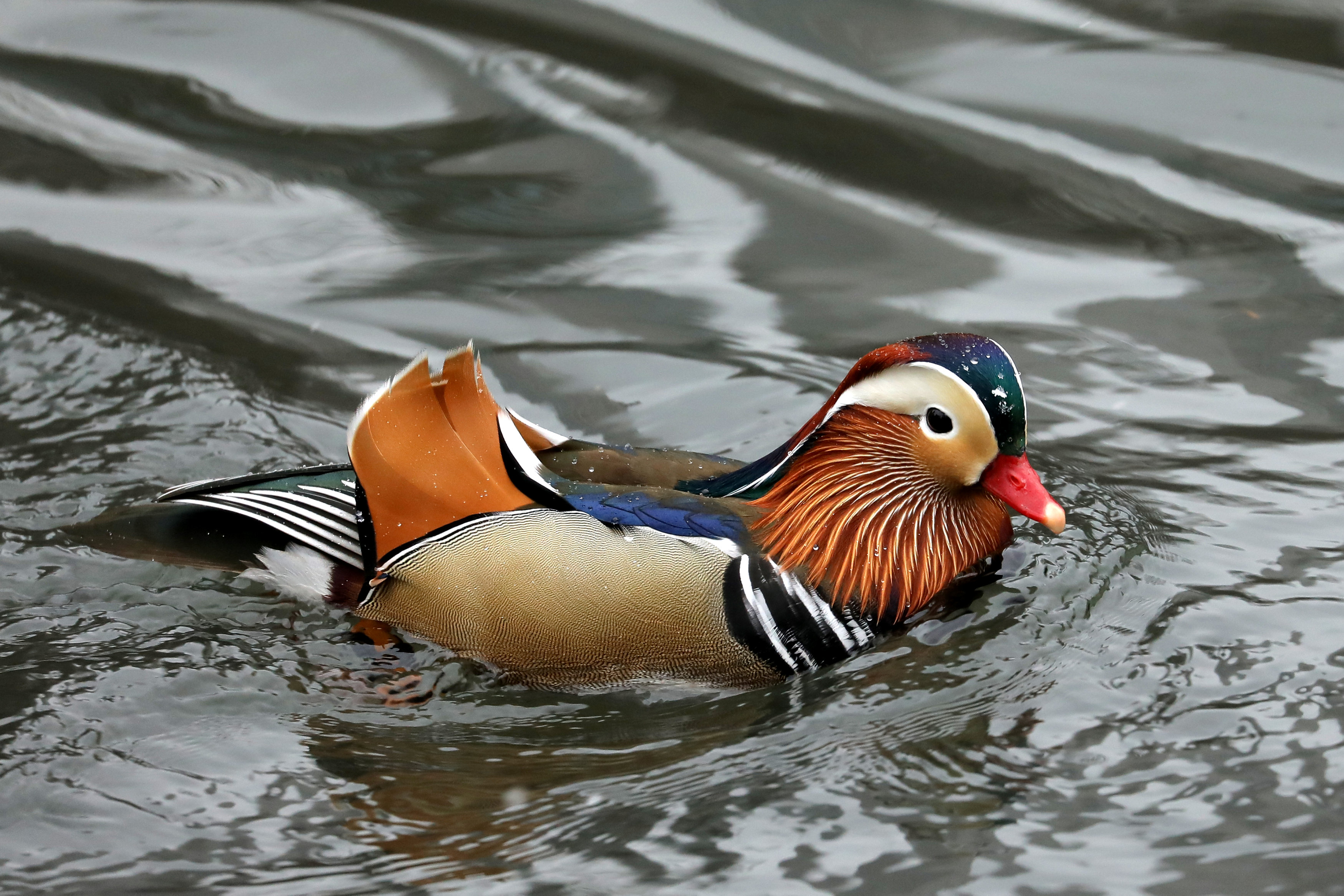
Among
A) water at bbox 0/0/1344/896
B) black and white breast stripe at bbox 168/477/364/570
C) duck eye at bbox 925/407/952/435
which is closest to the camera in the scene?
water at bbox 0/0/1344/896

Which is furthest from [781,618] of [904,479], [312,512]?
[312,512]

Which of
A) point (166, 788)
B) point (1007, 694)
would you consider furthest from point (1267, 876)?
point (166, 788)

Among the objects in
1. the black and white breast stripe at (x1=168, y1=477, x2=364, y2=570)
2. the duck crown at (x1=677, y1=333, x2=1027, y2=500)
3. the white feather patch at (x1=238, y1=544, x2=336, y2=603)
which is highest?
the duck crown at (x1=677, y1=333, x2=1027, y2=500)

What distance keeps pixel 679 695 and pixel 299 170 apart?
4321 millimetres

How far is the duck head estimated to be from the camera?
4.06 metres

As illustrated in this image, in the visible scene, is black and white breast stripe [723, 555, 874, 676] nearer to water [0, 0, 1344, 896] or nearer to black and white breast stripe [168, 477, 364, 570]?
water [0, 0, 1344, 896]

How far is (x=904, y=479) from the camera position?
4.36m

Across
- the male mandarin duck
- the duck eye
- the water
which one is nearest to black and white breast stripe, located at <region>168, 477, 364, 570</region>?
the male mandarin duck

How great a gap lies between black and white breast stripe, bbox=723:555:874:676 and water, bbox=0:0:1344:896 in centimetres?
8

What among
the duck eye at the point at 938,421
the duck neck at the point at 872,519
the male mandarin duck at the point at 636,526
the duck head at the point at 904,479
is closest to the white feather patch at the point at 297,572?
the male mandarin duck at the point at 636,526

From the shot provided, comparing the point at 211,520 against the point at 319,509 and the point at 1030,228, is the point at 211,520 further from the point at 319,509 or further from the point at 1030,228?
the point at 1030,228

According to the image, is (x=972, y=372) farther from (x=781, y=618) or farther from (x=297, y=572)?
(x=297, y=572)

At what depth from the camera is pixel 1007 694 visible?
158 inches

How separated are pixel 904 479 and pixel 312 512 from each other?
1.74 metres
